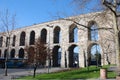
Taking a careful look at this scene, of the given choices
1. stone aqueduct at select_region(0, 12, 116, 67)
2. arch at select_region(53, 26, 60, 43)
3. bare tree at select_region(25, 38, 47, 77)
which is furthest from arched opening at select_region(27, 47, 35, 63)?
arch at select_region(53, 26, 60, 43)

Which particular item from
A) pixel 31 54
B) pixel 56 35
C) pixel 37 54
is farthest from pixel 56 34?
pixel 37 54

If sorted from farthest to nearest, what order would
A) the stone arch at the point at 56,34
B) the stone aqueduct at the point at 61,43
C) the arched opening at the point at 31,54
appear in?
the stone arch at the point at 56,34 < the stone aqueduct at the point at 61,43 < the arched opening at the point at 31,54

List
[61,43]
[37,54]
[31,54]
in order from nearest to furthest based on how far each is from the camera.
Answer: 1. [37,54]
2. [31,54]
3. [61,43]

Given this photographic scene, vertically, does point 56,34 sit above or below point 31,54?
above

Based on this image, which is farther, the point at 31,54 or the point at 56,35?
the point at 56,35

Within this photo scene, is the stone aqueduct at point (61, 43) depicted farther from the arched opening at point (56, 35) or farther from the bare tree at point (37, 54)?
→ the bare tree at point (37, 54)

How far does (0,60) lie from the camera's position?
54594mm

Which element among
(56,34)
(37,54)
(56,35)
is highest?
(56,34)

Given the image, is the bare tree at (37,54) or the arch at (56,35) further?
the arch at (56,35)

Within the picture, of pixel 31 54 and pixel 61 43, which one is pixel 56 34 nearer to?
pixel 61 43

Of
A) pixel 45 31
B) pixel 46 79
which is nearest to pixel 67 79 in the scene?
pixel 46 79

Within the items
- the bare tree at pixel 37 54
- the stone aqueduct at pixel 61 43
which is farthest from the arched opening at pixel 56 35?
the bare tree at pixel 37 54

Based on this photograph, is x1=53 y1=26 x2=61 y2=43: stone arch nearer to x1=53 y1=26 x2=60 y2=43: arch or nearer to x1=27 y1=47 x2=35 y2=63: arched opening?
x1=53 y1=26 x2=60 y2=43: arch

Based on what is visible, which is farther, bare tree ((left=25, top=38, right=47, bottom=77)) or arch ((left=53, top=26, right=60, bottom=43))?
arch ((left=53, top=26, right=60, bottom=43))
